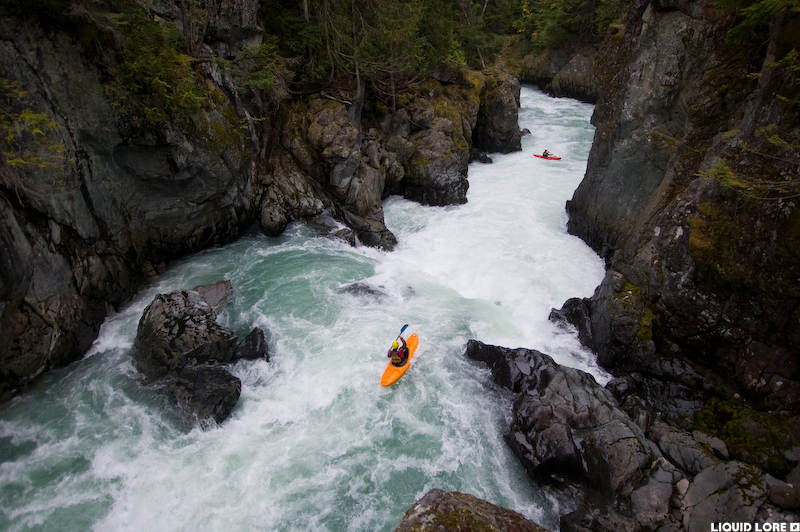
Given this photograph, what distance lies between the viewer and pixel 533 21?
38.5 m

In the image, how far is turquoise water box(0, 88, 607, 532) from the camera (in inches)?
312

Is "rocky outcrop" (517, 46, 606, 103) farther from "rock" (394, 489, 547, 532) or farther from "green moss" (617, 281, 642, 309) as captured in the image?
"rock" (394, 489, 547, 532)

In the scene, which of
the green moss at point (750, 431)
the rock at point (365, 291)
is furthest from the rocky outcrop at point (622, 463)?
the rock at point (365, 291)

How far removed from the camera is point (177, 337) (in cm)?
1045

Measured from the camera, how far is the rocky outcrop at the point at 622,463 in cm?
669

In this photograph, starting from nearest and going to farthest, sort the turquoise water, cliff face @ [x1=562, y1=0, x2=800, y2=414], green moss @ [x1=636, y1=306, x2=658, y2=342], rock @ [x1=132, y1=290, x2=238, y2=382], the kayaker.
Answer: the turquoise water, cliff face @ [x1=562, y1=0, x2=800, y2=414], green moss @ [x1=636, y1=306, x2=658, y2=342], rock @ [x1=132, y1=290, x2=238, y2=382], the kayaker

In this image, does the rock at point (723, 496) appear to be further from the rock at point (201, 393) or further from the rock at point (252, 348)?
the rock at point (252, 348)

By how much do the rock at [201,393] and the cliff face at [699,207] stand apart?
9.42 meters

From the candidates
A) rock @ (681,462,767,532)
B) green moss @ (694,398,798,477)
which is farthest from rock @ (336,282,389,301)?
rock @ (681,462,767,532)

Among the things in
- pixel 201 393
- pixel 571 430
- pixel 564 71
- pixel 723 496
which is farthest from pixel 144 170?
pixel 564 71

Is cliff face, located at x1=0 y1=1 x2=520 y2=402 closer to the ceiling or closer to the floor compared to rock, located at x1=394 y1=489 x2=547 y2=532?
closer to the ceiling

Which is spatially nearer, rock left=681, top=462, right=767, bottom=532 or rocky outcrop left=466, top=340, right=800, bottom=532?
rock left=681, top=462, right=767, bottom=532

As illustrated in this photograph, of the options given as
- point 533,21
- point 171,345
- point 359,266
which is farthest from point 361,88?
point 533,21

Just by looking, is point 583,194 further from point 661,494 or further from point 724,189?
point 661,494
